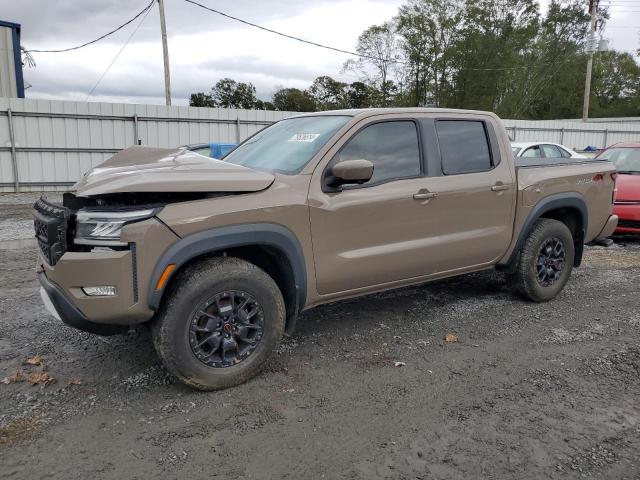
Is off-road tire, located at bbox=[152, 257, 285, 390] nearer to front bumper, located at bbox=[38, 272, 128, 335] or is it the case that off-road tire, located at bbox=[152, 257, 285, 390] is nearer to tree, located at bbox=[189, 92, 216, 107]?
front bumper, located at bbox=[38, 272, 128, 335]

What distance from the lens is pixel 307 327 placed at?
181 inches

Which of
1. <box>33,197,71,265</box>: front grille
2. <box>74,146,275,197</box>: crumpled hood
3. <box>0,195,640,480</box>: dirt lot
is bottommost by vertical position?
<box>0,195,640,480</box>: dirt lot

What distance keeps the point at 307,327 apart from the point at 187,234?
71.3 inches

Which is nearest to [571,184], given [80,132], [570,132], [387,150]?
[387,150]

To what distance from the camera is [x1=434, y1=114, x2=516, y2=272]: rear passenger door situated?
4375 millimetres

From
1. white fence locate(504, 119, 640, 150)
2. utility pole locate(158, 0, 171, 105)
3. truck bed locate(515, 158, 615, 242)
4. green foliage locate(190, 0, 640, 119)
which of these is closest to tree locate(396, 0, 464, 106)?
green foliage locate(190, 0, 640, 119)

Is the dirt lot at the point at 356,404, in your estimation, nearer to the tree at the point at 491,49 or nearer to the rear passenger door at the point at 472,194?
the rear passenger door at the point at 472,194

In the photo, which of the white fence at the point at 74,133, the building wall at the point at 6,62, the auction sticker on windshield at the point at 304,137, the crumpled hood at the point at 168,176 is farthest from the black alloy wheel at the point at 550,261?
the building wall at the point at 6,62

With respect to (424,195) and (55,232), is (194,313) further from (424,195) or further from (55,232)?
(424,195)

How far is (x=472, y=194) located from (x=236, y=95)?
226 ft

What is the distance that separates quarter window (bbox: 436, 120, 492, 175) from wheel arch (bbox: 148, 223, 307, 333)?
1659 mm

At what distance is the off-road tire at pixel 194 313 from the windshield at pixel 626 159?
25.3 ft

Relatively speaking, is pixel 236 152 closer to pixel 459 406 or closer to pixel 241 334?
pixel 241 334

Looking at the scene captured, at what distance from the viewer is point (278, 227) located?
3455 millimetres
